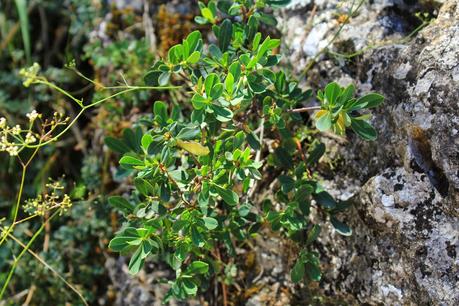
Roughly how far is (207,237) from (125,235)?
0.31m

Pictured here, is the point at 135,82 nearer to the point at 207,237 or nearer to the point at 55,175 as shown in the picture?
the point at 55,175

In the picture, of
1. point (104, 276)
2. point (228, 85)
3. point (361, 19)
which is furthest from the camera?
point (104, 276)

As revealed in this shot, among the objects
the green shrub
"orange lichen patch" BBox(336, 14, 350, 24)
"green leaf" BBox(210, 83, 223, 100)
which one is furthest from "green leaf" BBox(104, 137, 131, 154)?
"orange lichen patch" BBox(336, 14, 350, 24)

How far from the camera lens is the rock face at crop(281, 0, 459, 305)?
189 cm

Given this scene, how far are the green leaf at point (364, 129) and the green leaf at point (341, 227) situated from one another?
387 millimetres

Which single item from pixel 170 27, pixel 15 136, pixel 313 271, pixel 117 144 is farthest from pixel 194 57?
pixel 170 27

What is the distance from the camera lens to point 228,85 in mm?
1936

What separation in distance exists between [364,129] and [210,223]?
2.06ft

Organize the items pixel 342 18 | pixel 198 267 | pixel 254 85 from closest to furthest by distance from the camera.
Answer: pixel 254 85 → pixel 198 267 → pixel 342 18

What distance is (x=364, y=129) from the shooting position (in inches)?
78.5

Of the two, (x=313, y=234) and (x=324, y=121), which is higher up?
(x=324, y=121)

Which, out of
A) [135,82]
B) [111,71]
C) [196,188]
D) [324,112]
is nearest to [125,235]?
[196,188]

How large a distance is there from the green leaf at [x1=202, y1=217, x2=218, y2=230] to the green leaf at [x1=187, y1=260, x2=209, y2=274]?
196mm

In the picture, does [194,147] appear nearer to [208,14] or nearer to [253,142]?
[253,142]
